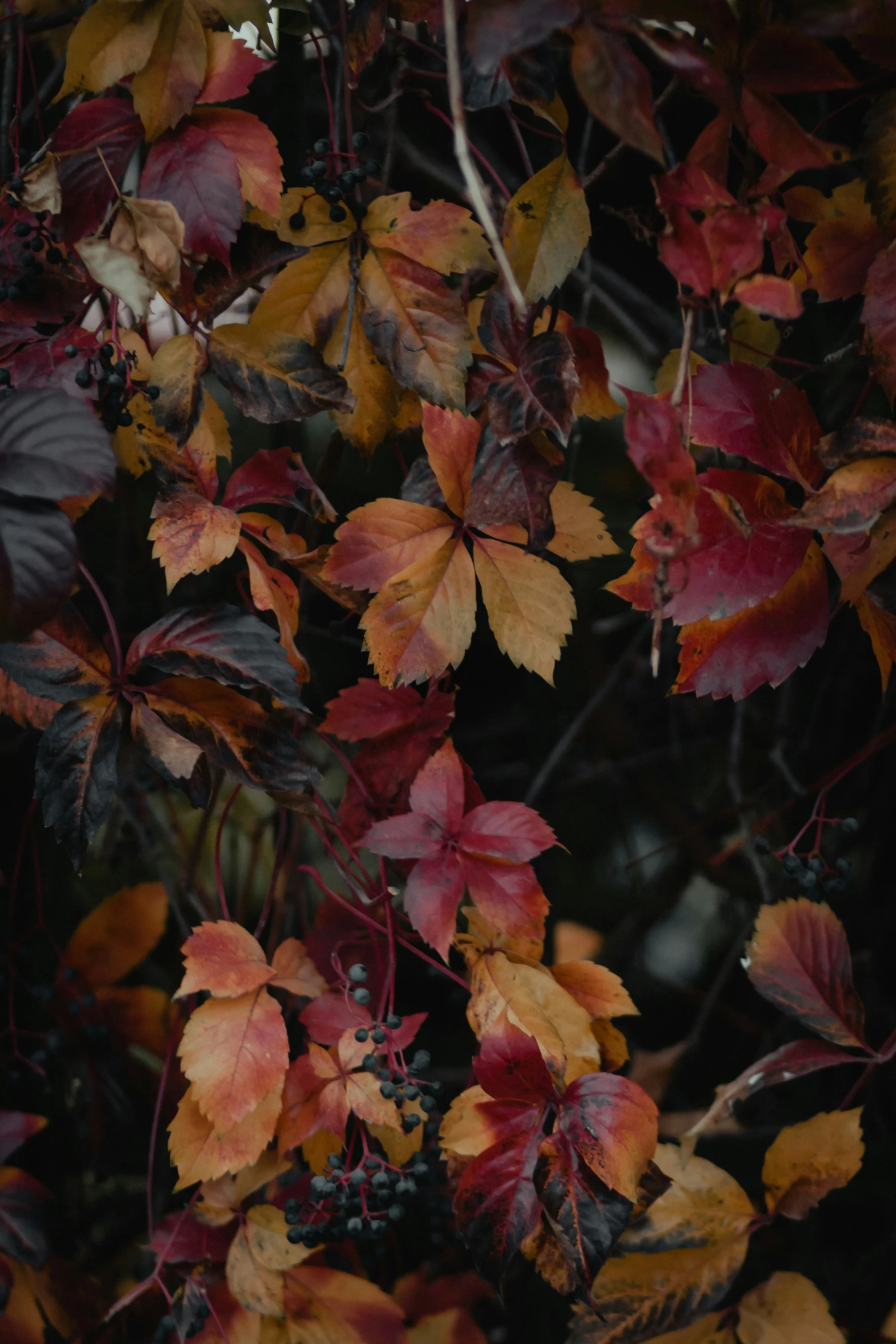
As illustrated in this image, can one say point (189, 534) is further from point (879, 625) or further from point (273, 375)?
point (879, 625)

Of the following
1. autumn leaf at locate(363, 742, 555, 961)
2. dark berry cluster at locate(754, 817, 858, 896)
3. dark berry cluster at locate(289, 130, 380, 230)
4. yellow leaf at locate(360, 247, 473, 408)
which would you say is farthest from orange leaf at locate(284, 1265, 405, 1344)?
dark berry cluster at locate(289, 130, 380, 230)

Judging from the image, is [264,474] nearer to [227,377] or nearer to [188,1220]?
[227,377]

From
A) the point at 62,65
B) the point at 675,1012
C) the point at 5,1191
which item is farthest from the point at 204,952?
the point at 62,65

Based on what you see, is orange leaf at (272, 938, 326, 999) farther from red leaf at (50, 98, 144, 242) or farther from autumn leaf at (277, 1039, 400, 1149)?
red leaf at (50, 98, 144, 242)

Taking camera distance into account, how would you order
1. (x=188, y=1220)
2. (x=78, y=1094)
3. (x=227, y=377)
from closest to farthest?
(x=227, y=377)
(x=188, y=1220)
(x=78, y=1094)

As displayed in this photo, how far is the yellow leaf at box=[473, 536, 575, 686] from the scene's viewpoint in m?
0.70

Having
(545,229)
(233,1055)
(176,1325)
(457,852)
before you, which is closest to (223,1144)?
(233,1055)

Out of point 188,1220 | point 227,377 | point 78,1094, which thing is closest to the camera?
point 227,377

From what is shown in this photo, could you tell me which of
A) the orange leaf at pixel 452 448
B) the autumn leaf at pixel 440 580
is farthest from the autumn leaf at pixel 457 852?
the orange leaf at pixel 452 448

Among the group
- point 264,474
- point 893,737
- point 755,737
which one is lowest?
point 755,737

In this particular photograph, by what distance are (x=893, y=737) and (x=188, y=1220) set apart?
777mm

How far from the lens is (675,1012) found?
3.36ft

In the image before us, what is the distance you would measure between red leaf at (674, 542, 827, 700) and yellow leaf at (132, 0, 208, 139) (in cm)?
55

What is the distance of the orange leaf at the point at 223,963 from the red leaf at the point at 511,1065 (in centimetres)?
19
